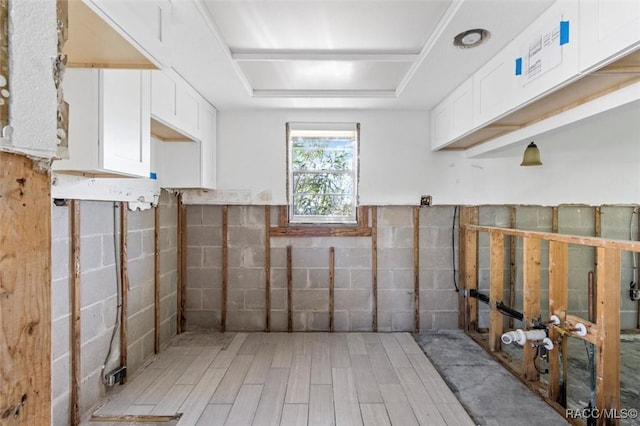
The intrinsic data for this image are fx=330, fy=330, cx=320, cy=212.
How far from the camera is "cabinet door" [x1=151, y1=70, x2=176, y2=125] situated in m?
2.32

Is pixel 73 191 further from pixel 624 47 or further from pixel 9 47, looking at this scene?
pixel 624 47

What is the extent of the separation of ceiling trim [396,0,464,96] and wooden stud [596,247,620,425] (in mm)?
1615

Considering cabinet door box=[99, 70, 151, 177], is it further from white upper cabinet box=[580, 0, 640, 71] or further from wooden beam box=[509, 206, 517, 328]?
wooden beam box=[509, 206, 517, 328]

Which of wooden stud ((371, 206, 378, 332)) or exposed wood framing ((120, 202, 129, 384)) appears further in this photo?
wooden stud ((371, 206, 378, 332))

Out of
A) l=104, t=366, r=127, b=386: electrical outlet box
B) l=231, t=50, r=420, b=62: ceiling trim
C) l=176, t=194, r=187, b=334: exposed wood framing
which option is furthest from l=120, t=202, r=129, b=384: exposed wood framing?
l=231, t=50, r=420, b=62: ceiling trim

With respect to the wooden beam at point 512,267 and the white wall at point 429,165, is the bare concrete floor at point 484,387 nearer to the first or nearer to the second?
the wooden beam at point 512,267

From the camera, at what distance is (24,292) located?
70 centimetres

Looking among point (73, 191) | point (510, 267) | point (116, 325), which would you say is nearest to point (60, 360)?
point (116, 325)

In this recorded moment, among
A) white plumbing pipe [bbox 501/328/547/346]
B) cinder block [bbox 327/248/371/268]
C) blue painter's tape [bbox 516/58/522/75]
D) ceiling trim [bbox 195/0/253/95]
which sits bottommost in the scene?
white plumbing pipe [bbox 501/328/547/346]

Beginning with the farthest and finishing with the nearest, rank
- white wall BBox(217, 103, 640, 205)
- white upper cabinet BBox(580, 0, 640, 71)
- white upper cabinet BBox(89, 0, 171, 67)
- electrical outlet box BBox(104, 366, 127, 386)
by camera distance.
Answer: white wall BBox(217, 103, 640, 205)
electrical outlet box BBox(104, 366, 127, 386)
white upper cabinet BBox(580, 0, 640, 71)
white upper cabinet BBox(89, 0, 171, 67)

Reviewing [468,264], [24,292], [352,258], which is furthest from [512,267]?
[24,292]

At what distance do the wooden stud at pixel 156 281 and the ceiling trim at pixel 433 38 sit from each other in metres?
2.56

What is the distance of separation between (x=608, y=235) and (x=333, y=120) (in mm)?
3426

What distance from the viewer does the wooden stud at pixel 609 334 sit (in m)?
1.88
